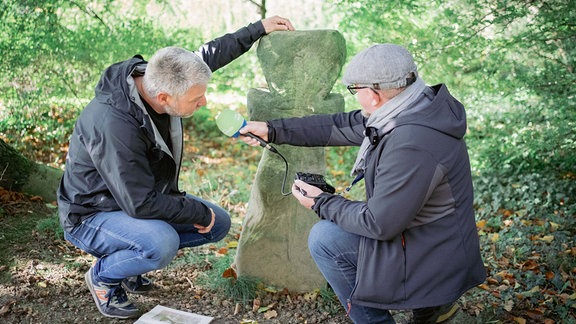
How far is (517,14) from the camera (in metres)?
4.44

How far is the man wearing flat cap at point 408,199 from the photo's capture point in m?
2.53

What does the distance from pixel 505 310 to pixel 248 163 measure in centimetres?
426

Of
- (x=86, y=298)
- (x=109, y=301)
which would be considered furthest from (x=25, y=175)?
(x=109, y=301)

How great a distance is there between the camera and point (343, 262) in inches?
115

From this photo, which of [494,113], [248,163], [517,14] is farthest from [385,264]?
[248,163]

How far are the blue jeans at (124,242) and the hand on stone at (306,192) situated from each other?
81 centimetres

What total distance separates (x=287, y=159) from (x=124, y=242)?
117 centimetres

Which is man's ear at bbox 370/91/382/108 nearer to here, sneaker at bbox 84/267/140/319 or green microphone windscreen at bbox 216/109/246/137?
green microphone windscreen at bbox 216/109/246/137

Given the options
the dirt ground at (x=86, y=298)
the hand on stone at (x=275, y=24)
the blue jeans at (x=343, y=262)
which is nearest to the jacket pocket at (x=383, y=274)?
the blue jeans at (x=343, y=262)

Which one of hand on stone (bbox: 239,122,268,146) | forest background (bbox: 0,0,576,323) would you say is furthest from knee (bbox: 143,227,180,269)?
forest background (bbox: 0,0,576,323)

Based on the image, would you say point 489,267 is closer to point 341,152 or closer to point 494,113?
point 494,113

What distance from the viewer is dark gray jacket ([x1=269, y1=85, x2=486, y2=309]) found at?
8.26 feet

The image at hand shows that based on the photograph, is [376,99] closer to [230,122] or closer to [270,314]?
[230,122]

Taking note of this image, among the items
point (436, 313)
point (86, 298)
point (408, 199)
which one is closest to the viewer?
point (408, 199)
